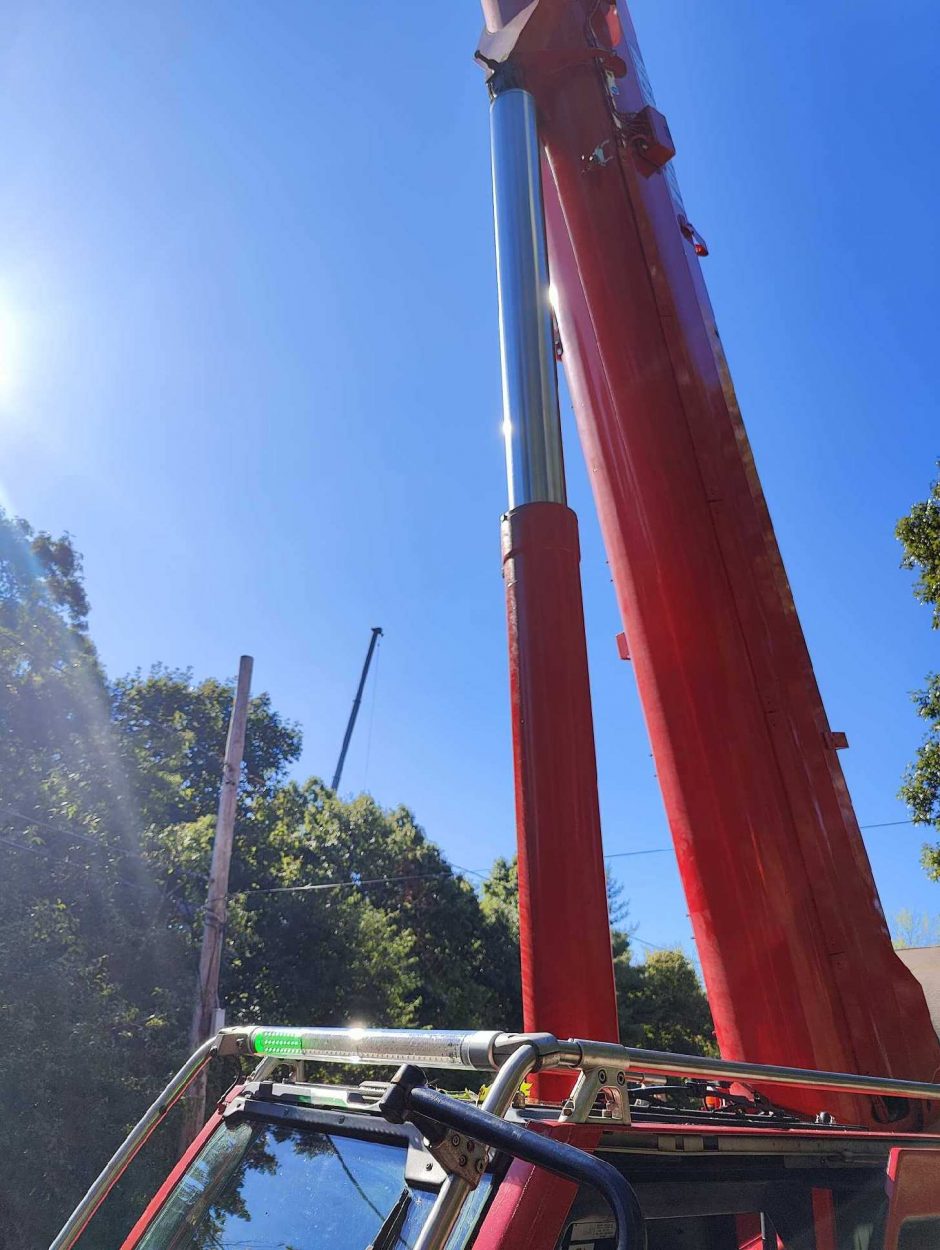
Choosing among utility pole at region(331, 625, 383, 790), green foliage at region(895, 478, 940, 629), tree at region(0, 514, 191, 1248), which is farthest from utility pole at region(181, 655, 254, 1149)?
utility pole at region(331, 625, 383, 790)

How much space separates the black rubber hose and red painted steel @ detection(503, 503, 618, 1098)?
1.27 meters

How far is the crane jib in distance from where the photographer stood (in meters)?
1.66

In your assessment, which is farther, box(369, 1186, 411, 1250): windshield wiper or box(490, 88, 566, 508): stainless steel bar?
box(490, 88, 566, 508): stainless steel bar

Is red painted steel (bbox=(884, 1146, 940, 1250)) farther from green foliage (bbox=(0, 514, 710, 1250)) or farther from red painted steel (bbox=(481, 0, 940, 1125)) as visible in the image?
green foliage (bbox=(0, 514, 710, 1250))

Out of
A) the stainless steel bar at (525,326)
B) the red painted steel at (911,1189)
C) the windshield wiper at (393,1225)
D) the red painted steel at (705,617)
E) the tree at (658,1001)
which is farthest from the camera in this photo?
the tree at (658,1001)

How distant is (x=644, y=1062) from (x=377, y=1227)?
59 centimetres

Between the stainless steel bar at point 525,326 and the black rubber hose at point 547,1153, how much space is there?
2.25 m

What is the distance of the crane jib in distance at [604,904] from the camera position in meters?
1.66

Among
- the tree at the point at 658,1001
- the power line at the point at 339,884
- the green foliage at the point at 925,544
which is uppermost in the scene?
the green foliage at the point at 925,544

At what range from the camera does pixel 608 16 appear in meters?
4.84

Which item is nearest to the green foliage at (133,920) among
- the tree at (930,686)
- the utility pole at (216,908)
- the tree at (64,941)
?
the tree at (64,941)

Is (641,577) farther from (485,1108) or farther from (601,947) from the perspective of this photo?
(485,1108)

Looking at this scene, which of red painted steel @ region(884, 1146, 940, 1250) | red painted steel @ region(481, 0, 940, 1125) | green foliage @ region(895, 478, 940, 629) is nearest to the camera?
red painted steel @ region(884, 1146, 940, 1250)

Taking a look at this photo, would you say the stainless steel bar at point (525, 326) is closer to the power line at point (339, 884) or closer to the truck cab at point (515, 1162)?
the truck cab at point (515, 1162)
